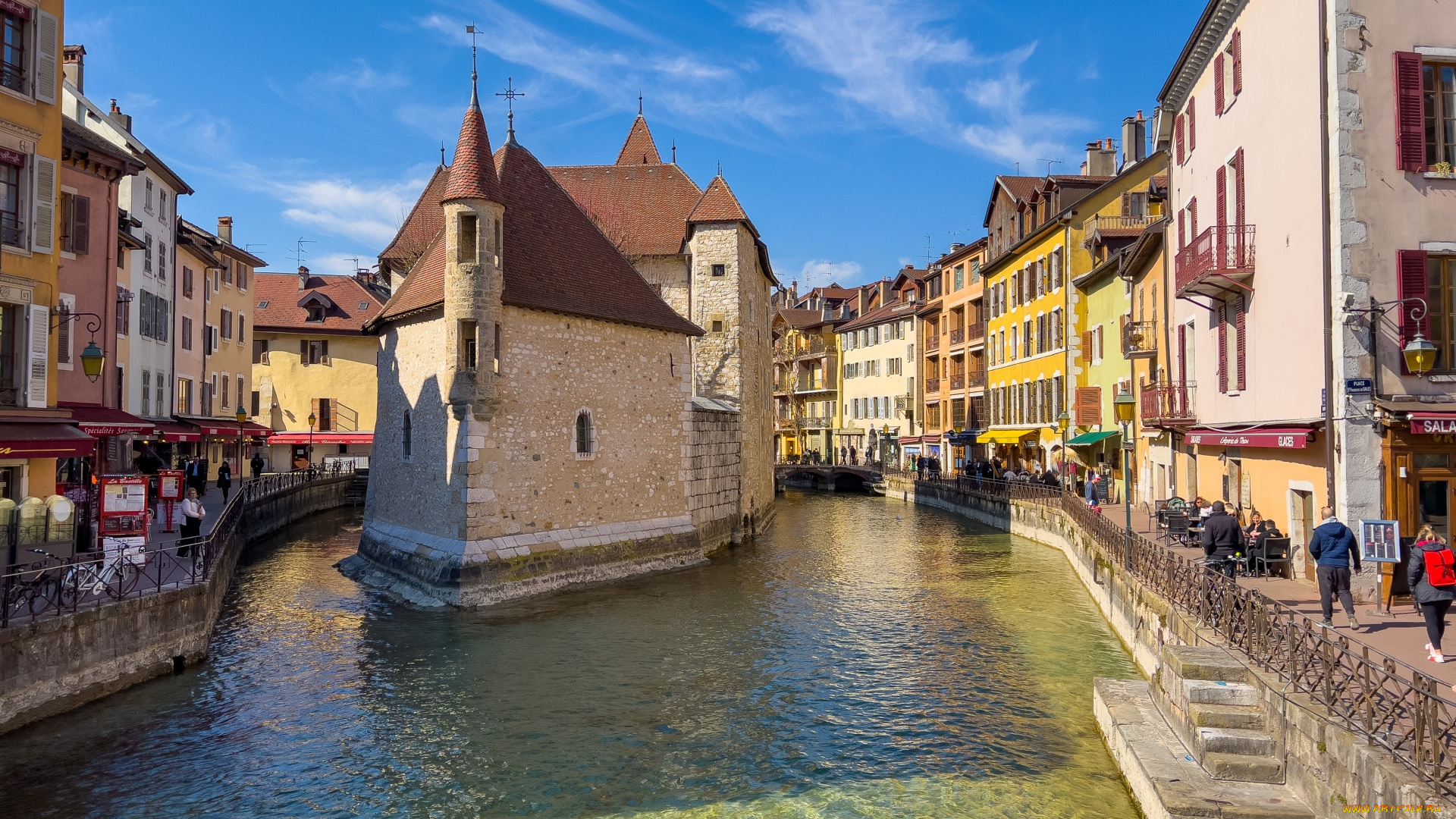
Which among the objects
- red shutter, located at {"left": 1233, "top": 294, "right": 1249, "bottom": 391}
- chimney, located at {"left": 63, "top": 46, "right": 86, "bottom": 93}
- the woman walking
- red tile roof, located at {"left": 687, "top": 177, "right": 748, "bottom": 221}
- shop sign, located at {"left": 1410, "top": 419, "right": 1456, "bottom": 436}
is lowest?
the woman walking

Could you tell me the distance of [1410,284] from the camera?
12742mm

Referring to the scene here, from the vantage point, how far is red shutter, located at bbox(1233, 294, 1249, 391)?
17156 mm

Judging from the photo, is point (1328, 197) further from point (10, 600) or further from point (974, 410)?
point (974, 410)

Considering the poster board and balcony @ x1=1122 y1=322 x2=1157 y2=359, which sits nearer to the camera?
the poster board

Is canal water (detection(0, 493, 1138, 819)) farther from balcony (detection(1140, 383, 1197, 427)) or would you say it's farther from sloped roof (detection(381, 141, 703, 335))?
sloped roof (detection(381, 141, 703, 335))

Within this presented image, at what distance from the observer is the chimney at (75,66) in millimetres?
30250

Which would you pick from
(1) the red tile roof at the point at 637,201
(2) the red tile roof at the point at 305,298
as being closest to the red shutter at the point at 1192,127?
(1) the red tile roof at the point at 637,201

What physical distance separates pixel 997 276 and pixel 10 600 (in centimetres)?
4244

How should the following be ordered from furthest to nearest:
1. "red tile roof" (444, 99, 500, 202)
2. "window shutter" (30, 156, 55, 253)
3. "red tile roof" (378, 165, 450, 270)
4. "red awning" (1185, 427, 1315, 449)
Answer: "red tile roof" (378, 165, 450, 270)
"red tile roof" (444, 99, 500, 202)
"window shutter" (30, 156, 55, 253)
"red awning" (1185, 427, 1315, 449)

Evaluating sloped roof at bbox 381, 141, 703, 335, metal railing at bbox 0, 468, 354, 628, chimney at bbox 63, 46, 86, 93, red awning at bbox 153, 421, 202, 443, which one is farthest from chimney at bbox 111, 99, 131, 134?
metal railing at bbox 0, 468, 354, 628

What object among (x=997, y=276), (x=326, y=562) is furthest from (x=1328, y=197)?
(x=997, y=276)

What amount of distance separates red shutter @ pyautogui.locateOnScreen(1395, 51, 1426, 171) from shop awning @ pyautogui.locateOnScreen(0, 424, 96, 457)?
797 inches

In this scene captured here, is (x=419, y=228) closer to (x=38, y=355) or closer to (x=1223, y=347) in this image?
(x=38, y=355)

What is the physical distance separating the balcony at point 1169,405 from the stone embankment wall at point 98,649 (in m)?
20.1
